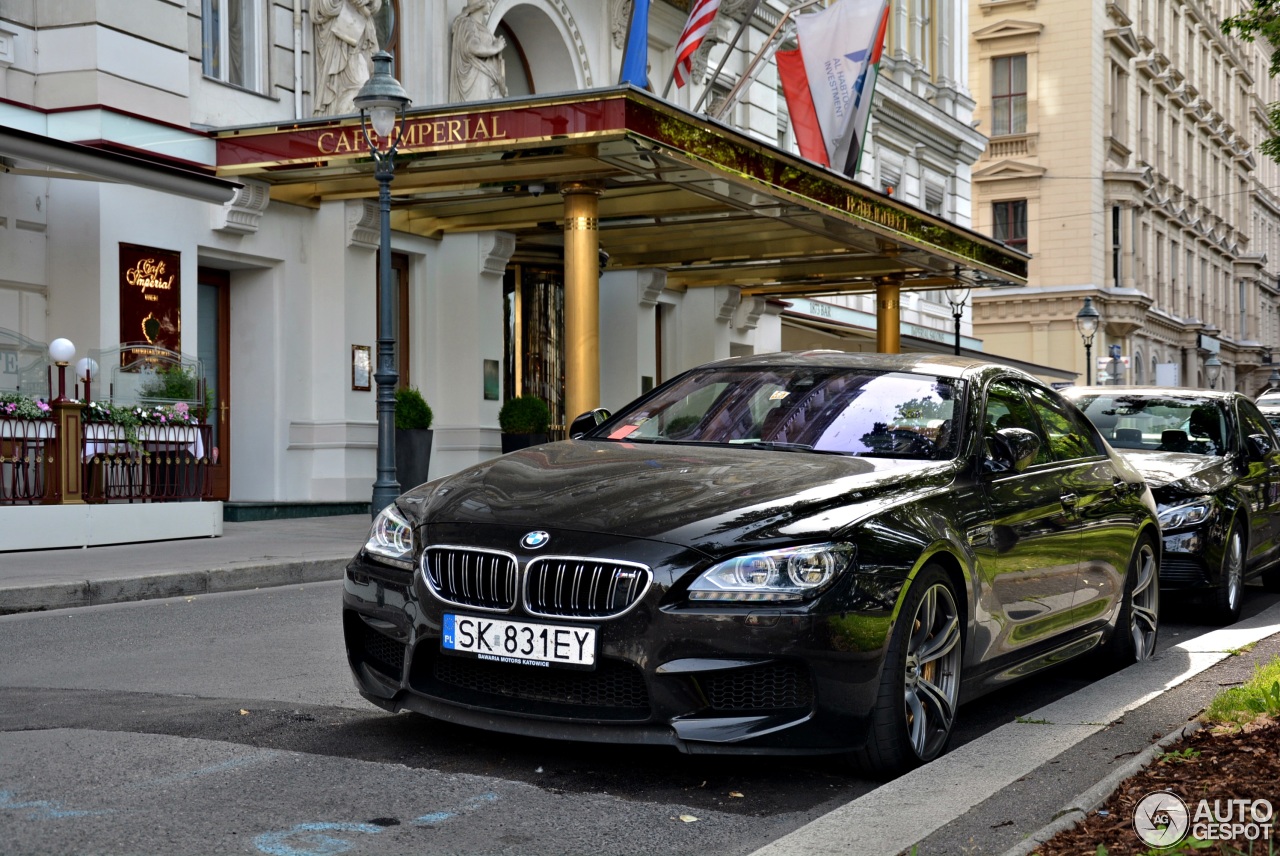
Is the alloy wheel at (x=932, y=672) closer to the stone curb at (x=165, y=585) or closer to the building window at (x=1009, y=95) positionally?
the stone curb at (x=165, y=585)

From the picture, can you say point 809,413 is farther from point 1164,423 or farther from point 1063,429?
point 1164,423

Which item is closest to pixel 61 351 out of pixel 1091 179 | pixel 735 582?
Answer: pixel 735 582

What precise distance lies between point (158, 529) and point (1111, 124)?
5139 centimetres

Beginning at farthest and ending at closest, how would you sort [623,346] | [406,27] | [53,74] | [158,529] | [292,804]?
1. [623,346]
2. [406,27]
3. [53,74]
4. [158,529]
5. [292,804]

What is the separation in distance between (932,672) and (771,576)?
888 millimetres

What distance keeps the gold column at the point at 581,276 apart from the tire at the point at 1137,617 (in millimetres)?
10282

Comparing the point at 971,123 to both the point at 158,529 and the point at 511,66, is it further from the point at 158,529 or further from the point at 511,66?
the point at 158,529

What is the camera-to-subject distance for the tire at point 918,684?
4766 millimetres

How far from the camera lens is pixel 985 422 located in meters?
6.08

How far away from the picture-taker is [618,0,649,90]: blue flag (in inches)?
735

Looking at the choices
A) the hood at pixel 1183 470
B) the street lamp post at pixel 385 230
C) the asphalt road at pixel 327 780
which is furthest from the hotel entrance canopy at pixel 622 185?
the asphalt road at pixel 327 780

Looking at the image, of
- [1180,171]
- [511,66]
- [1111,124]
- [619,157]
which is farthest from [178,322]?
[1180,171]

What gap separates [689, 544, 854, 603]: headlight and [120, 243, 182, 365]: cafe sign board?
1176 centimetres

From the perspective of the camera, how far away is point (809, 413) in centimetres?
595
